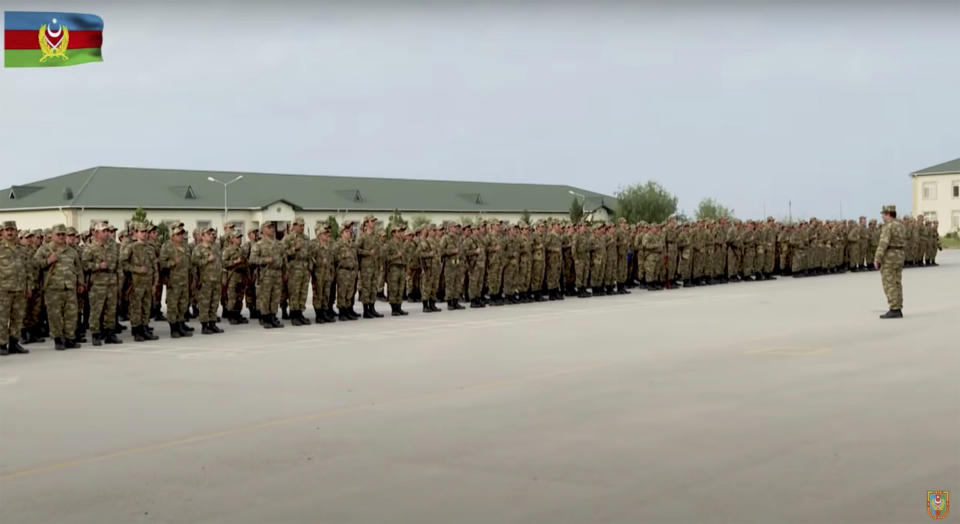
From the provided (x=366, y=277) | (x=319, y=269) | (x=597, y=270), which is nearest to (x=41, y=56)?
(x=319, y=269)

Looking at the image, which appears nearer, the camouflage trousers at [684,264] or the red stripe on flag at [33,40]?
the red stripe on flag at [33,40]

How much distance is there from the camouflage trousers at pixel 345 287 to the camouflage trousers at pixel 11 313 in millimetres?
5198

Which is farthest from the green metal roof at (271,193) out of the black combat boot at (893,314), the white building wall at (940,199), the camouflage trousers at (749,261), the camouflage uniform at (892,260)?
the black combat boot at (893,314)

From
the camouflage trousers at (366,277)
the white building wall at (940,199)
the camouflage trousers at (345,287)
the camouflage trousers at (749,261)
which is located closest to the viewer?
the camouflage trousers at (345,287)

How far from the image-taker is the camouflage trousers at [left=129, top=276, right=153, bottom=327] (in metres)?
14.5

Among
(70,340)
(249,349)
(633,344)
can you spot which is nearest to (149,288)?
(70,340)

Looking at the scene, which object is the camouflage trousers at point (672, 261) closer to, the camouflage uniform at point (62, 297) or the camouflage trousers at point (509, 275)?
the camouflage trousers at point (509, 275)

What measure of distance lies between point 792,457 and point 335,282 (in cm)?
1184

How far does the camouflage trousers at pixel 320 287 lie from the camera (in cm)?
1694

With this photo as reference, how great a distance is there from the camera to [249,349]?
13.0m

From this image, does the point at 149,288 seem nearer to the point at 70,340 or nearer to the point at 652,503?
the point at 70,340

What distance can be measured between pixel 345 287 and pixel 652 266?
982 cm

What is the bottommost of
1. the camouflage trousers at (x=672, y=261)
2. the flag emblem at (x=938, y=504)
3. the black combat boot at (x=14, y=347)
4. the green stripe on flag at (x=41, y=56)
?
the flag emblem at (x=938, y=504)

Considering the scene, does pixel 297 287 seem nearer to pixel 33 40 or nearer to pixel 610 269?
pixel 33 40
